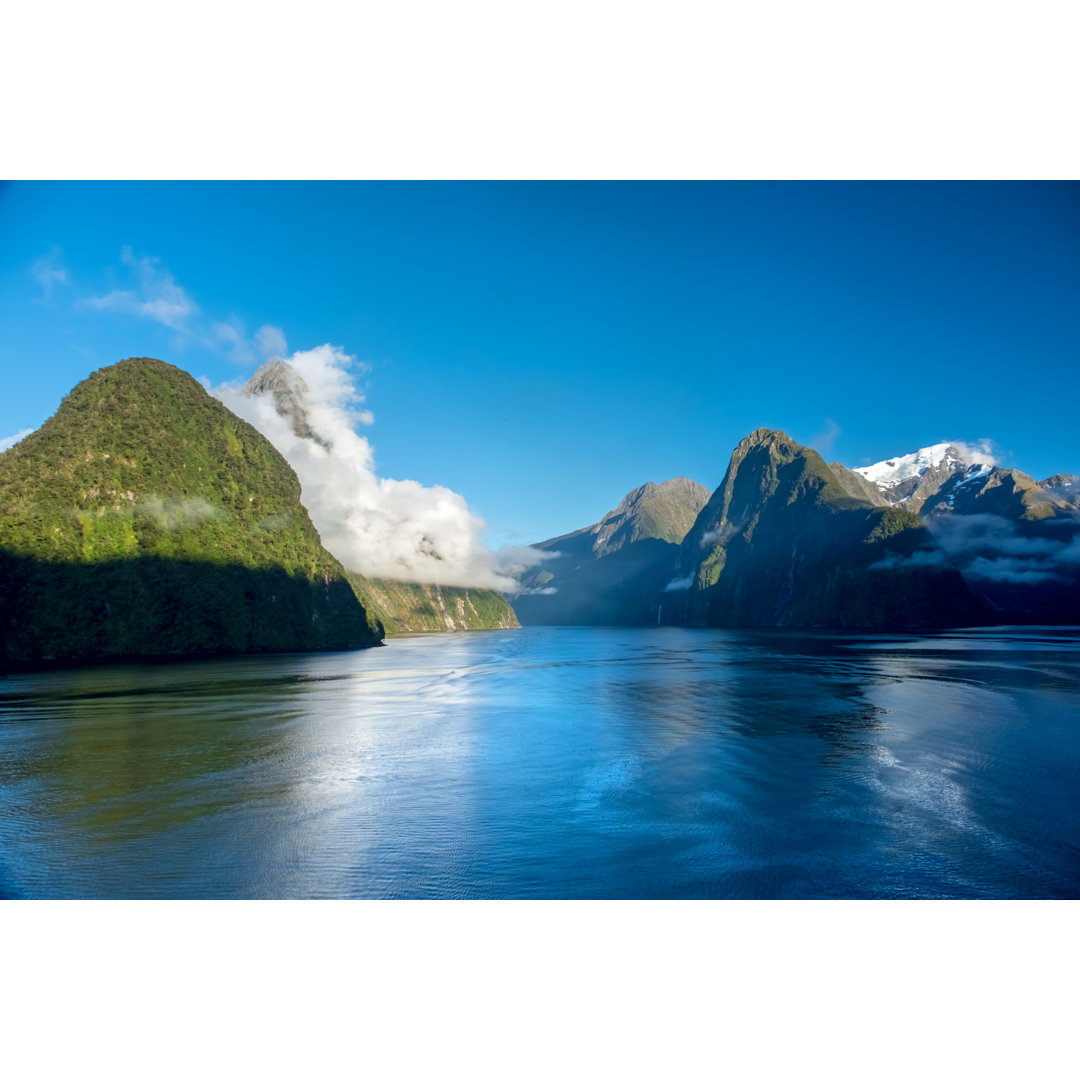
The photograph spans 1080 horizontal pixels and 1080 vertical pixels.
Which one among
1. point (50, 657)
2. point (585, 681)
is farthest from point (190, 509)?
point (585, 681)

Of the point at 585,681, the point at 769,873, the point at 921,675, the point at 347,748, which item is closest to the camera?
the point at 769,873

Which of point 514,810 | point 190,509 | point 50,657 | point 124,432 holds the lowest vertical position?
point 50,657

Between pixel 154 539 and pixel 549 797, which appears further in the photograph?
pixel 154 539

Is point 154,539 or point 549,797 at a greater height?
point 154,539

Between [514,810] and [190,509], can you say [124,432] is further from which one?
[514,810]

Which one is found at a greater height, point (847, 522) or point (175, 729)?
point (847, 522)
